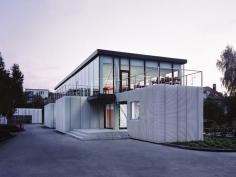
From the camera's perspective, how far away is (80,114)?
23.6 meters

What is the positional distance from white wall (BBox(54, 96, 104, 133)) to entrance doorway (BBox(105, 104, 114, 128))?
48 cm

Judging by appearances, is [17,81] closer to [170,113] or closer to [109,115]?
[109,115]

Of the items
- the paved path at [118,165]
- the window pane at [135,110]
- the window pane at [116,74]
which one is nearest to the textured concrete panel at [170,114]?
the window pane at [135,110]

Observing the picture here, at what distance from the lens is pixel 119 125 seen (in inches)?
869

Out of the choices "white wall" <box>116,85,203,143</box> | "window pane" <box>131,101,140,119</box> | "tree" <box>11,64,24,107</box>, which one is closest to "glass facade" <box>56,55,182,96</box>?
"window pane" <box>131,101,140,119</box>

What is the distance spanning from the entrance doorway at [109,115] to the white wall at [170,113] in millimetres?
6290

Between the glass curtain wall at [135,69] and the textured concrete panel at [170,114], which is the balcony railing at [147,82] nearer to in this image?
the glass curtain wall at [135,69]

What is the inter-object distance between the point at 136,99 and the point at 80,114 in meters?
7.74

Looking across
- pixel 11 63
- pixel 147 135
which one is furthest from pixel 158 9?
pixel 11 63

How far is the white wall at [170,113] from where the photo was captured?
1538cm

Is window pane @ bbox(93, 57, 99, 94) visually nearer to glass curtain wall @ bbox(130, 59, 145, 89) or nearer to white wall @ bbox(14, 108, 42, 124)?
glass curtain wall @ bbox(130, 59, 145, 89)

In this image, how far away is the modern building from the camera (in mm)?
15570

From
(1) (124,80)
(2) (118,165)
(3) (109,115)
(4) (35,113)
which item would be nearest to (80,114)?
(3) (109,115)

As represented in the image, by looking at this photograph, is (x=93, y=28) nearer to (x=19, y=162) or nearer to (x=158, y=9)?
(x=158, y=9)
